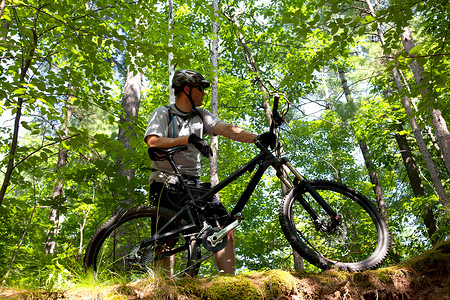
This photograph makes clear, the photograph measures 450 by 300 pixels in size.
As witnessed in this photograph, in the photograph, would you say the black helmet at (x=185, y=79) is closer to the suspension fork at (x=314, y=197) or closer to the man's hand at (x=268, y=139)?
the man's hand at (x=268, y=139)

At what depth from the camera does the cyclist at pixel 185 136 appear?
304 centimetres

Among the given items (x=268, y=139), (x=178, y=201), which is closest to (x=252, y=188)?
(x=268, y=139)

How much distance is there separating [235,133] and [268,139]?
0.38 metres

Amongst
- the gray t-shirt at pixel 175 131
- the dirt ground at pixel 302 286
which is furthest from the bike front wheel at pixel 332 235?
the gray t-shirt at pixel 175 131

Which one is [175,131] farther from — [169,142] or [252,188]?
[252,188]

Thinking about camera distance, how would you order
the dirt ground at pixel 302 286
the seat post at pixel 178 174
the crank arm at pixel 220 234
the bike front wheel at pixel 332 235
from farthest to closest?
1. the seat post at pixel 178 174
2. the crank arm at pixel 220 234
3. the bike front wheel at pixel 332 235
4. the dirt ground at pixel 302 286

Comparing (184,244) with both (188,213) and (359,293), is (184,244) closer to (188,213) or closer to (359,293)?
(188,213)

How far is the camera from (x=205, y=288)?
2.12m

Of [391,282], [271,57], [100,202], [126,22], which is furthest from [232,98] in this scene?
[391,282]

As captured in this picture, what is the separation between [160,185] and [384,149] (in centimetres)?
1080

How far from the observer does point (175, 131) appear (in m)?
3.25

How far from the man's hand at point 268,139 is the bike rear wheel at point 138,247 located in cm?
102

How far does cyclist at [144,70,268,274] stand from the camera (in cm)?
304

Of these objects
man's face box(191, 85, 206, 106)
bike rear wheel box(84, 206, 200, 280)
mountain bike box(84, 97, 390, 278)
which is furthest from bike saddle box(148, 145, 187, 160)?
man's face box(191, 85, 206, 106)
